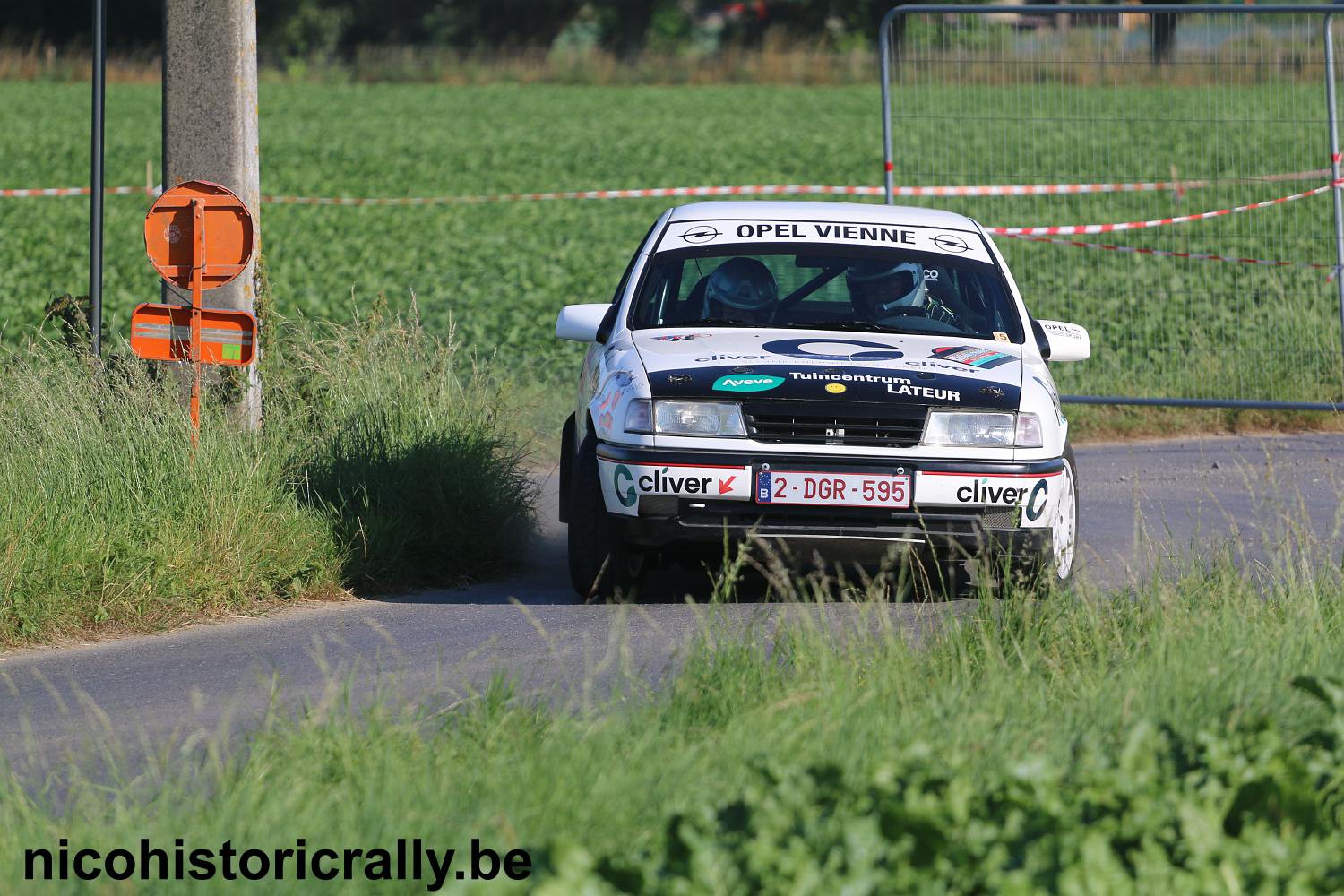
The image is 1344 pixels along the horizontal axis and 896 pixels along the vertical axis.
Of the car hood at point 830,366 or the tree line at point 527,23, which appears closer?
the car hood at point 830,366

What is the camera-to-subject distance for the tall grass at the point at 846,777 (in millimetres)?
3410

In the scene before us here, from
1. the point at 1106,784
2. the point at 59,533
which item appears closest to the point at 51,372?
the point at 59,533

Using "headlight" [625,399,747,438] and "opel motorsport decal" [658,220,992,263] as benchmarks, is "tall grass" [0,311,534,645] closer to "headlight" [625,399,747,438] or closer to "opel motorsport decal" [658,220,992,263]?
"opel motorsport decal" [658,220,992,263]

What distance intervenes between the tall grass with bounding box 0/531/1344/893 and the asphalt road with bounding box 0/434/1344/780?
193 millimetres

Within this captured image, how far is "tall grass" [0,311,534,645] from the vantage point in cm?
714

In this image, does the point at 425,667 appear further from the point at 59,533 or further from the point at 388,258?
the point at 388,258

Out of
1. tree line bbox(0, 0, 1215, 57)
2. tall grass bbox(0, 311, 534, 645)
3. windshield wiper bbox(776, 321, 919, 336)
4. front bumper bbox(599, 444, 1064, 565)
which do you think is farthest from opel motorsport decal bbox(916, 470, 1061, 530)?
tree line bbox(0, 0, 1215, 57)

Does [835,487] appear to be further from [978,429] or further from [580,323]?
[580,323]

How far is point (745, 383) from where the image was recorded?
700cm

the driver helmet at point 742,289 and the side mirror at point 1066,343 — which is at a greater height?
the driver helmet at point 742,289

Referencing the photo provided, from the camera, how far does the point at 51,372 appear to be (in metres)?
8.59

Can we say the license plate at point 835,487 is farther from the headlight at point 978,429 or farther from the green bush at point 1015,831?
the green bush at point 1015,831

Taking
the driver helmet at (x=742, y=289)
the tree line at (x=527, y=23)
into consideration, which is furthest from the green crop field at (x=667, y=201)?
the tree line at (x=527, y=23)

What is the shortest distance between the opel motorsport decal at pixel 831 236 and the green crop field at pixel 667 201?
5.43 feet
